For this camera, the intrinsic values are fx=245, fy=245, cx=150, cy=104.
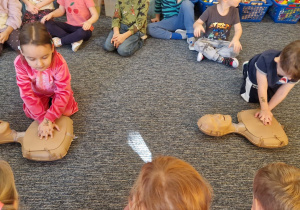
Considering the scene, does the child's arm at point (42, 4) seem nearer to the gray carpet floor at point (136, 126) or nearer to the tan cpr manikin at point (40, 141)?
the gray carpet floor at point (136, 126)

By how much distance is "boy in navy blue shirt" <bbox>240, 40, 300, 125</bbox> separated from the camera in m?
1.00

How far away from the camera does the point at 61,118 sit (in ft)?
3.67

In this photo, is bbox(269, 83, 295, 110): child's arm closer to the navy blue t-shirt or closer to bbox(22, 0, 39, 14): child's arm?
the navy blue t-shirt

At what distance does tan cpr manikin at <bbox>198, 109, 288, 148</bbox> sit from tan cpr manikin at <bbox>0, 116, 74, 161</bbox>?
1.97 feet

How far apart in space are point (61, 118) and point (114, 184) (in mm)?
394

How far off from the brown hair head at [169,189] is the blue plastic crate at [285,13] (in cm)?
210

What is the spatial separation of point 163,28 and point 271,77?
1013 millimetres

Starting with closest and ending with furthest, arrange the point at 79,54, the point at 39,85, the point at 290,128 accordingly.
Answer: the point at 39,85 → the point at 290,128 → the point at 79,54

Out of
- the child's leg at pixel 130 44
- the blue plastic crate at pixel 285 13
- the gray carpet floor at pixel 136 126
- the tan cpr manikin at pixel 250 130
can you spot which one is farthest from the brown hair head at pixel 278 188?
the blue plastic crate at pixel 285 13

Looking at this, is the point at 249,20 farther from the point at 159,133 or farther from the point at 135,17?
the point at 159,133

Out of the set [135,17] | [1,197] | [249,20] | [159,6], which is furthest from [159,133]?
[249,20]

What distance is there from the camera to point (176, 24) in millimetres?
1940

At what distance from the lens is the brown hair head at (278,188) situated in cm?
52

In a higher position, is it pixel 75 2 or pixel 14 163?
pixel 75 2
